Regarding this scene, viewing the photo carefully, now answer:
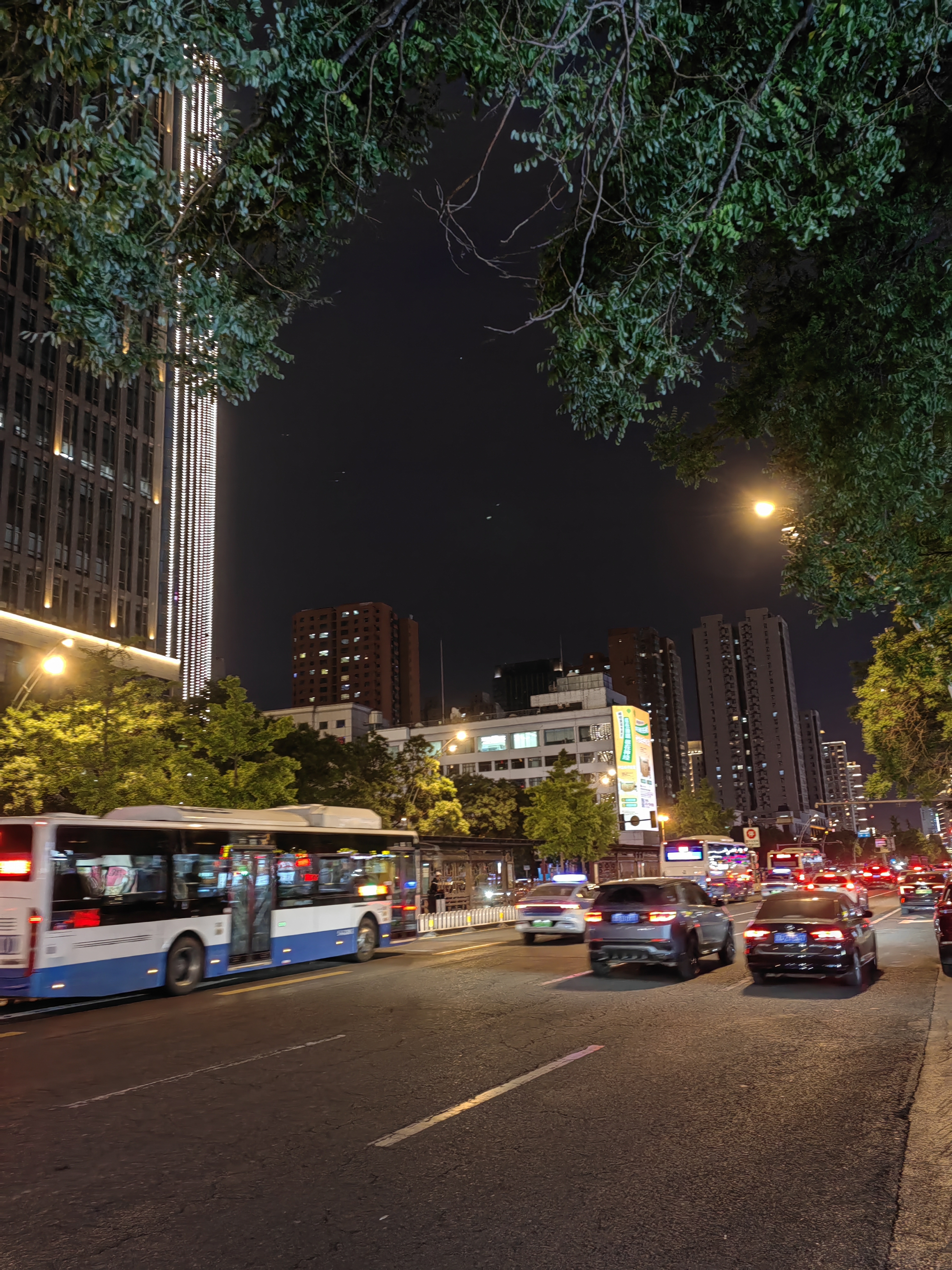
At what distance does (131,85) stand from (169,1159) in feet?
25.3

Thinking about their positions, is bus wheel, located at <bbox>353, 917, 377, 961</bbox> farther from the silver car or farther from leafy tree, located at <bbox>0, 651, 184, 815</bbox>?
leafy tree, located at <bbox>0, 651, 184, 815</bbox>

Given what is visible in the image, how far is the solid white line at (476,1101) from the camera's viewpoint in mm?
6770

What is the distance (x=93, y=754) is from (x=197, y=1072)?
859 inches

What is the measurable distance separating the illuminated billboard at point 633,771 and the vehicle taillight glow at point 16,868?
9460 cm

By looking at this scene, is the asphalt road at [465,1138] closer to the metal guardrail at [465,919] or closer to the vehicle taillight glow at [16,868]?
the vehicle taillight glow at [16,868]

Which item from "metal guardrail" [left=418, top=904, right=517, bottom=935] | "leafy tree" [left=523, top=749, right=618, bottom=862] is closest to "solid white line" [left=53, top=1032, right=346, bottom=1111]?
"metal guardrail" [left=418, top=904, right=517, bottom=935]

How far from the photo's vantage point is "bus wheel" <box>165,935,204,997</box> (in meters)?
17.1

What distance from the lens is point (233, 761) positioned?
33.2m

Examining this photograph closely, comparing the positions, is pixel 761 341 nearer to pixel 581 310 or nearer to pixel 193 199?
pixel 581 310

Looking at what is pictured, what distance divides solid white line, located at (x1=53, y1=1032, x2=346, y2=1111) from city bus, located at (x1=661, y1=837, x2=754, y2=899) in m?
→ 41.4

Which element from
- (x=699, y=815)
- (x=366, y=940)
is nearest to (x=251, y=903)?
(x=366, y=940)

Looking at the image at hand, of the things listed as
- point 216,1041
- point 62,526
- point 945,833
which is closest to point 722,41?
point 216,1041

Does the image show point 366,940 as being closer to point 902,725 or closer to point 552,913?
point 552,913

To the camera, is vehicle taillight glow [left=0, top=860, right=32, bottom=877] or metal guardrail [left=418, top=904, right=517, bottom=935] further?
metal guardrail [left=418, top=904, right=517, bottom=935]
